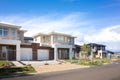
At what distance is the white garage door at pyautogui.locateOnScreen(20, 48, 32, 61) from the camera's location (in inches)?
1704

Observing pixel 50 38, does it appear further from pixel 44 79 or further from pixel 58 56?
pixel 44 79

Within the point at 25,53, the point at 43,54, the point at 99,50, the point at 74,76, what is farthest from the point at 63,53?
the point at 74,76

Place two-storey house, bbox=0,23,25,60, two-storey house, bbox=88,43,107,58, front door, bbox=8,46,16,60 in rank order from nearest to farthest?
two-storey house, bbox=0,23,25,60 → front door, bbox=8,46,16,60 → two-storey house, bbox=88,43,107,58

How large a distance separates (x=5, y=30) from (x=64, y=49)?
19.2 m

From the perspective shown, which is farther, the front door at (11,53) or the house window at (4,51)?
the front door at (11,53)

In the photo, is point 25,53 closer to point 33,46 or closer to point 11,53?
point 33,46

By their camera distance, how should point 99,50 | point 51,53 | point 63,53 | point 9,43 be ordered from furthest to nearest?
point 99,50, point 63,53, point 51,53, point 9,43

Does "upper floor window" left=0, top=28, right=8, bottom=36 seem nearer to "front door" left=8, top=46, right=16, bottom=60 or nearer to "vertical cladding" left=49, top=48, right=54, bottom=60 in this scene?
"front door" left=8, top=46, right=16, bottom=60

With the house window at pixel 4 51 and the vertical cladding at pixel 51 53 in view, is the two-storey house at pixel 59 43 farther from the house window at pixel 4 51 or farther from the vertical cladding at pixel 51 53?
the house window at pixel 4 51

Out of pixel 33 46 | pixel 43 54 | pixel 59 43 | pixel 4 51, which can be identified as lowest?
pixel 43 54

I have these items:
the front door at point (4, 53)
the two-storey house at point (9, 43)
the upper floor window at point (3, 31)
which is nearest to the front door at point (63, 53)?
the two-storey house at point (9, 43)

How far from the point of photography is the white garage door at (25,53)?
43.3 meters

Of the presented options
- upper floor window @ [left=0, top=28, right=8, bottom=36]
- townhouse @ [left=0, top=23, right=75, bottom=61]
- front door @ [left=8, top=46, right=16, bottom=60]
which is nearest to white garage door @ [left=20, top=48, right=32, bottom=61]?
townhouse @ [left=0, top=23, right=75, bottom=61]

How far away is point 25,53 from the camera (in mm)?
43938
